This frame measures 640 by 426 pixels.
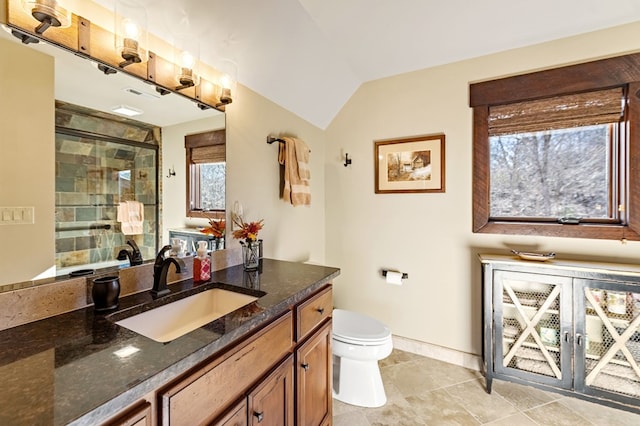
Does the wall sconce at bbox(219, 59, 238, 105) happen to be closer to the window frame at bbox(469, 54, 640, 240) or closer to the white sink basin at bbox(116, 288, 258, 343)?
the white sink basin at bbox(116, 288, 258, 343)

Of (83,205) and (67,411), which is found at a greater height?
(83,205)

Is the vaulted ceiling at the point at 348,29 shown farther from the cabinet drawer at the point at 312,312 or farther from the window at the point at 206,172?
the cabinet drawer at the point at 312,312

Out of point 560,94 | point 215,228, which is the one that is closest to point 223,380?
point 215,228

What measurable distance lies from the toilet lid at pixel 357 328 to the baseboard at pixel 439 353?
2.13 feet

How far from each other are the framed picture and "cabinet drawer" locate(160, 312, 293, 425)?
169cm

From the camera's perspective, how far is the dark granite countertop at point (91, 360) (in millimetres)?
531

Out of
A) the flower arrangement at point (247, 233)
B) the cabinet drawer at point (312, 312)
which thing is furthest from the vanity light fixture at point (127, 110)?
the cabinet drawer at point (312, 312)

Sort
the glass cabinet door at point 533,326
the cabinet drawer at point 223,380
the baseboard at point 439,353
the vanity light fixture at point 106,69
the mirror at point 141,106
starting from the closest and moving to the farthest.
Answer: the cabinet drawer at point 223,380
the mirror at point 141,106
the vanity light fixture at point 106,69
the glass cabinet door at point 533,326
the baseboard at point 439,353

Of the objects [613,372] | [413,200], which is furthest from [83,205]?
Result: [613,372]

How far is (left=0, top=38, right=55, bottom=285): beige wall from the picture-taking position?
869 millimetres

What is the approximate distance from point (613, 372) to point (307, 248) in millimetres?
2140

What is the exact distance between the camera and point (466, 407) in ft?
5.93

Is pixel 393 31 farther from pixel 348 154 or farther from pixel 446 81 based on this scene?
pixel 348 154

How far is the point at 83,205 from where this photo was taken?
3.41 ft
